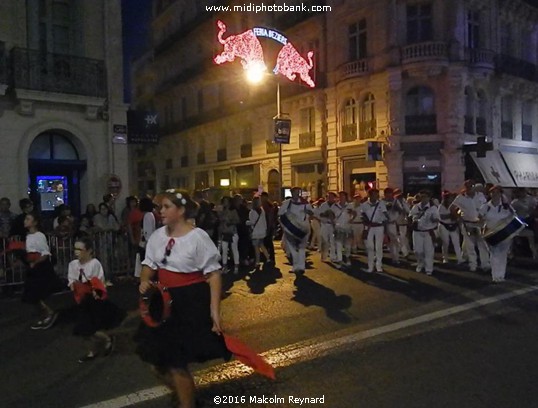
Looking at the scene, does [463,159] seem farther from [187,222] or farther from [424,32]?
[187,222]

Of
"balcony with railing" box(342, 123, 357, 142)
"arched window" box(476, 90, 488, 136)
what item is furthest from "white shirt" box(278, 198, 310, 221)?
"arched window" box(476, 90, 488, 136)

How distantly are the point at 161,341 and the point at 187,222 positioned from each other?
0.87 m

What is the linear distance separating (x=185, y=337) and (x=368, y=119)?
2376cm

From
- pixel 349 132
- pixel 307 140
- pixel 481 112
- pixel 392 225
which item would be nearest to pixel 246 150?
pixel 307 140

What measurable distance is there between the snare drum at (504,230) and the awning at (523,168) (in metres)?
18.1

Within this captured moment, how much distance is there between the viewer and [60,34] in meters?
13.7

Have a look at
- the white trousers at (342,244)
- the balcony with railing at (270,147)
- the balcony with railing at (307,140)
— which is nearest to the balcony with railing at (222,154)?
the balcony with railing at (270,147)

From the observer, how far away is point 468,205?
11602 millimetres

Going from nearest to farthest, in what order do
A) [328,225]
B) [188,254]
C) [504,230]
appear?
[188,254] → [504,230] → [328,225]

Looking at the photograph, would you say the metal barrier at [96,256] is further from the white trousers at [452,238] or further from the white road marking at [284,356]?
the white trousers at [452,238]

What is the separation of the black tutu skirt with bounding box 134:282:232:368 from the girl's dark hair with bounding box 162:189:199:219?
0.54m

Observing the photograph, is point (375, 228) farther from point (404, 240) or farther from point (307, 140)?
point (307, 140)

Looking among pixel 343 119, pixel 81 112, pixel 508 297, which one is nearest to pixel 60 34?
pixel 81 112

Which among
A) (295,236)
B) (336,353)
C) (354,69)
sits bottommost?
(336,353)
